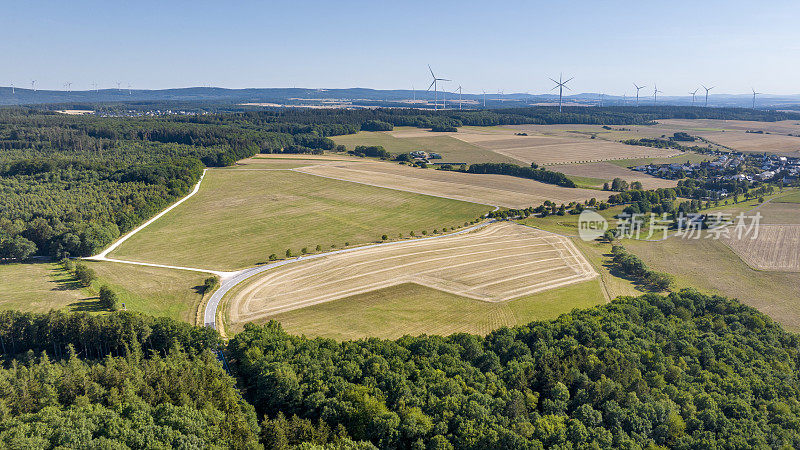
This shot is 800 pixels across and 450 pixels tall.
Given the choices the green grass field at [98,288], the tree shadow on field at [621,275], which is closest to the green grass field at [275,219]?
the green grass field at [98,288]

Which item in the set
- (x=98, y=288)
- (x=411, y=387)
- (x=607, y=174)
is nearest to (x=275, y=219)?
(x=98, y=288)

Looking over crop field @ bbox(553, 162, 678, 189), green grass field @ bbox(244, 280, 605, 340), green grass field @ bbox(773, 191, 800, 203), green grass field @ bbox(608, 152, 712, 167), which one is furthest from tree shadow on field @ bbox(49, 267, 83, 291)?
green grass field @ bbox(608, 152, 712, 167)

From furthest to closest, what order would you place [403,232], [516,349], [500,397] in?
[403,232]
[516,349]
[500,397]

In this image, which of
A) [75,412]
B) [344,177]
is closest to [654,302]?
[75,412]

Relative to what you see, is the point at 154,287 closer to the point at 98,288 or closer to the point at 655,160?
the point at 98,288

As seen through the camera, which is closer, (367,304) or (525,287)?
(367,304)

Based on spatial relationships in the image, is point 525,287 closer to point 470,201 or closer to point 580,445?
point 580,445
